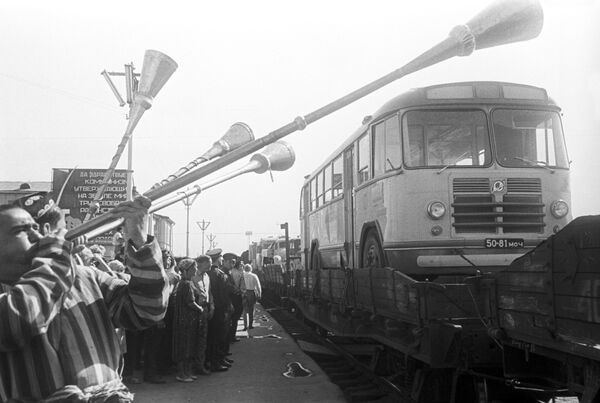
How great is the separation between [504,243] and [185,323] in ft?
15.8

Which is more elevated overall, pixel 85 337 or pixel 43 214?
pixel 43 214

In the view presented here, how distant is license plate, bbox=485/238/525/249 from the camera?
6969 millimetres

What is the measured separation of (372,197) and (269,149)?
19.7 feet

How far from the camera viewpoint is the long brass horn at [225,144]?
2.35 m

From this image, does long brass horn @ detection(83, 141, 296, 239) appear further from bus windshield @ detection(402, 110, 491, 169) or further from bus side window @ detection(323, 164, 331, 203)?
bus side window @ detection(323, 164, 331, 203)

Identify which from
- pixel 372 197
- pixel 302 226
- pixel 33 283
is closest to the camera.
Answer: pixel 33 283

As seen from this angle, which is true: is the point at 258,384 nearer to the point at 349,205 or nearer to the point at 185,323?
the point at 185,323

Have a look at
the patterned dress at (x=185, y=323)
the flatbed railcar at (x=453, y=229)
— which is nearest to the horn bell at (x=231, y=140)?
the flatbed railcar at (x=453, y=229)

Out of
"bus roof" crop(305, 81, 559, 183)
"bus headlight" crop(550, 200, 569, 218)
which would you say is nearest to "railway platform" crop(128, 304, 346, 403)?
"bus headlight" crop(550, 200, 569, 218)

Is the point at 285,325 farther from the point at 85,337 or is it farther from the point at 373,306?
the point at 85,337

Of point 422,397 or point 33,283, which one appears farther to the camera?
point 422,397

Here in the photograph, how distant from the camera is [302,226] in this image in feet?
52.8

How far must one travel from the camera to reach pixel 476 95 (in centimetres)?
761

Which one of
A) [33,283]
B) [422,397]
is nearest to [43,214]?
[33,283]
